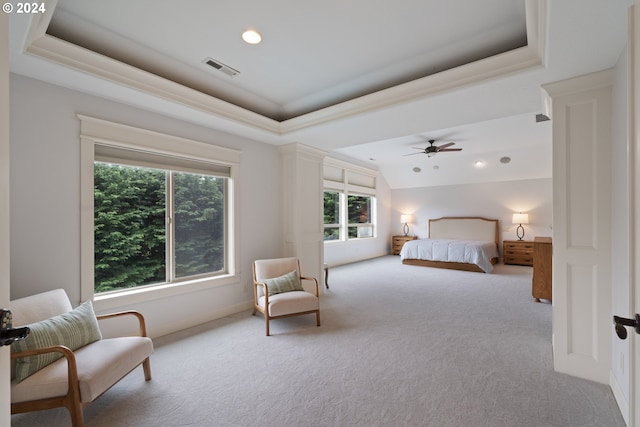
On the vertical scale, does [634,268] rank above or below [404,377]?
above

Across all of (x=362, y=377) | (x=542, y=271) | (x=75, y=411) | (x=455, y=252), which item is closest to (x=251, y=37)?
(x=75, y=411)

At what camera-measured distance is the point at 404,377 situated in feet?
7.43

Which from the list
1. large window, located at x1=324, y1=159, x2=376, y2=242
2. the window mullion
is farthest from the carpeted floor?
large window, located at x1=324, y1=159, x2=376, y2=242

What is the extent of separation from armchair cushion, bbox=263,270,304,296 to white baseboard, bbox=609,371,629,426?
9.26 ft

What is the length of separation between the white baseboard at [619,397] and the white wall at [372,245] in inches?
202

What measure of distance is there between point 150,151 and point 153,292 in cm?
149

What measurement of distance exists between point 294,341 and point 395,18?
9.87ft

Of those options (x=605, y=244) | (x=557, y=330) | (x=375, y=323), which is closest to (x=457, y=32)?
(x=605, y=244)

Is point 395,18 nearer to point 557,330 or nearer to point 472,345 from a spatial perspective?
point 557,330

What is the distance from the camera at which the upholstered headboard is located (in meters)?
7.70

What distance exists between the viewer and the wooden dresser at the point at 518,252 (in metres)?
6.96

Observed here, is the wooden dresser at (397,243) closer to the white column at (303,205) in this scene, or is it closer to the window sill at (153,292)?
the white column at (303,205)

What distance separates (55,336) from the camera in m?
1.83

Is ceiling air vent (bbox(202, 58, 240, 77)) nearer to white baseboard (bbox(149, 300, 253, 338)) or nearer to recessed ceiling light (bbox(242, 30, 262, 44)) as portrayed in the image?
recessed ceiling light (bbox(242, 30, 262, 44))
